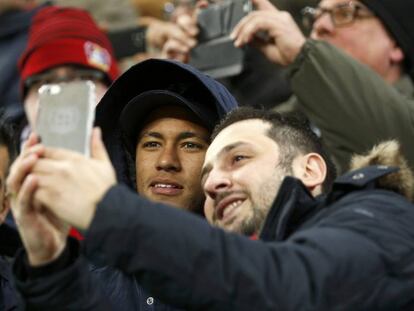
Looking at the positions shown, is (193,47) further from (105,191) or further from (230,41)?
(105,191)

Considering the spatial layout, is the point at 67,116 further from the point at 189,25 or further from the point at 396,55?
the point at 396,55

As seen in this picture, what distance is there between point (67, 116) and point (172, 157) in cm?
140

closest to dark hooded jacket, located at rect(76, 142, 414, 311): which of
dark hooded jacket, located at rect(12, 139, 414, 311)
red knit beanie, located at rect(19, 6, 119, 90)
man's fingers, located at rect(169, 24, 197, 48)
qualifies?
dark hooded jacket, located at rect(12, 139, 414, 311)

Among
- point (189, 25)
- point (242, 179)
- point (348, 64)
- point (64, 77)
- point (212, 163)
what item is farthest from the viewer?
point (64, 77)

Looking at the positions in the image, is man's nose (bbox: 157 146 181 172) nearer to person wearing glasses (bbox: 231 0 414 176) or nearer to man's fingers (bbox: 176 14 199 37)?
person wearing glasses (bbox: 231 0 414 176)

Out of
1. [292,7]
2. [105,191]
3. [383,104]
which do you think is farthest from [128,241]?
[292,7]

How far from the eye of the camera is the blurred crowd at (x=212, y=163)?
2.42 meters

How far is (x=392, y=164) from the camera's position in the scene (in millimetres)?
3045

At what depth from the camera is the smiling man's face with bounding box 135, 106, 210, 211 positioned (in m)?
3.85

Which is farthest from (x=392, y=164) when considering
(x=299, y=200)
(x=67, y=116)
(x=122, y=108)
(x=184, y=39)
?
(x=184, y=39)

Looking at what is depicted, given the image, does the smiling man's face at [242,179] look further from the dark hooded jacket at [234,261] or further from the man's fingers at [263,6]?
the man's fingers at [263,6]

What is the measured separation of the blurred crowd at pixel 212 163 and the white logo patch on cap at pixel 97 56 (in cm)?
1

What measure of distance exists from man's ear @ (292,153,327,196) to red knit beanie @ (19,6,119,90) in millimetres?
2264

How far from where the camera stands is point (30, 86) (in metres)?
5.42
